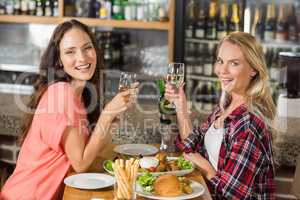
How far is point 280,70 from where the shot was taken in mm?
4254

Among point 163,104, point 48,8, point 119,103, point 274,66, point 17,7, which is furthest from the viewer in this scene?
point 17,7

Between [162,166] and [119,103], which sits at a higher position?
[119,103]

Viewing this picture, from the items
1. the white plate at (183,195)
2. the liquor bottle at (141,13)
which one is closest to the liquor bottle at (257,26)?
the liquor bottle at (141,13)

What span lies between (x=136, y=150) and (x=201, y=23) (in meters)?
2.13

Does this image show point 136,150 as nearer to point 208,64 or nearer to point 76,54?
point 76,54

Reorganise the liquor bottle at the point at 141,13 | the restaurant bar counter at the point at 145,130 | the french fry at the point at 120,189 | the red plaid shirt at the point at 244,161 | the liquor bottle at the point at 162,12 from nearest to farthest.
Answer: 1. the french fry at the point at 120,189
2. the red plaid shirt at the point at 244,161
3. the restaurant bar counter at the point at 145,130
4. the liquor bottle at the point at 162,12
5. the liquor bottle at the point at 141,13

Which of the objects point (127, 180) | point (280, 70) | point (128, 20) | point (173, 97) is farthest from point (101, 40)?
point (127, 180)

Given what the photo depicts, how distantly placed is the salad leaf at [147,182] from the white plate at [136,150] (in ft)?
1.56

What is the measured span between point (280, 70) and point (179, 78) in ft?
6.58

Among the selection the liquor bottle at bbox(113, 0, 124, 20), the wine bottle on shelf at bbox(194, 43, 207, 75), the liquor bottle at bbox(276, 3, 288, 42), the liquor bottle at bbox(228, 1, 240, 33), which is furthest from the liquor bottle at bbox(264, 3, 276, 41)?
the liquor bottle at bbox(113, 0, 124, 20)

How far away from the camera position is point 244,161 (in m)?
2.08

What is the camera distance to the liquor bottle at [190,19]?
4.36 metres

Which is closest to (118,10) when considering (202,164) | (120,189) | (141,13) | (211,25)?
(141,13)

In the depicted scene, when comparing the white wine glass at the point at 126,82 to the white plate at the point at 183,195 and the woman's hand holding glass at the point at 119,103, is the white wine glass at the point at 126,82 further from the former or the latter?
the white plate at the point at 183,195
